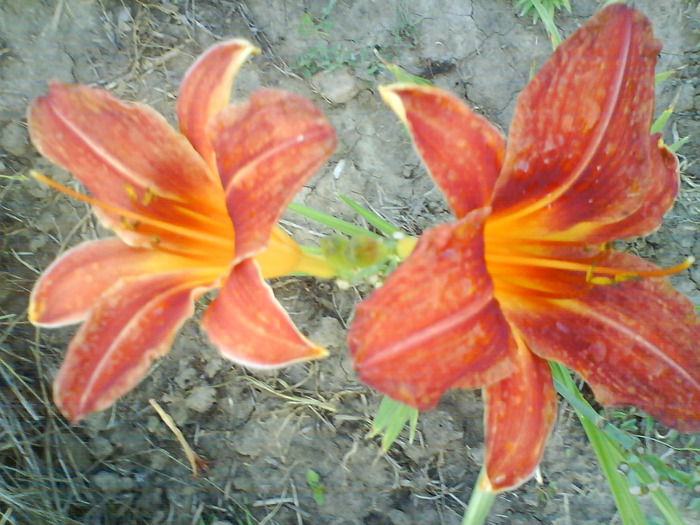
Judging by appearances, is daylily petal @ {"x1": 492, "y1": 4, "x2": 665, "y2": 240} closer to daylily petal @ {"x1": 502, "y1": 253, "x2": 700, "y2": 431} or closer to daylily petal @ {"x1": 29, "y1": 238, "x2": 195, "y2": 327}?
daylily petal @ {"x1": 502, "y1": 253, "x2": 700, "y2": 431}

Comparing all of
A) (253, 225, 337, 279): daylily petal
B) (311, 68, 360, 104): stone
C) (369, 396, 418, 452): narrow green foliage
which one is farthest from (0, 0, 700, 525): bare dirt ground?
(253, 225, 337, 279): daylily petal

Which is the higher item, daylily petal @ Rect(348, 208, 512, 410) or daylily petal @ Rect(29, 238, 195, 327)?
daylily petal @ Rect(348, 208, 512, 410)

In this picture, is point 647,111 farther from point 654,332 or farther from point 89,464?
point 89,464

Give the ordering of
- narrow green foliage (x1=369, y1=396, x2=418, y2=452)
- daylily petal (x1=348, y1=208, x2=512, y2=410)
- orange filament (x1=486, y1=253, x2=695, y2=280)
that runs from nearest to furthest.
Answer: daylily petal (x1=348, y1=208, x2=512, y2=410) → orange filament (x1=486, y1=253, x2=695, y2=280) → narrow green foliage (x1=369, y1=396, x2=418, y2=452)

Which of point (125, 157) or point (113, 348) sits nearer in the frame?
point (113, 348)

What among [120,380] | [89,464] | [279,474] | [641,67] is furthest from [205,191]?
[89,464]

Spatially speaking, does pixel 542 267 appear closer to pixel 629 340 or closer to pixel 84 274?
pixel 629 340

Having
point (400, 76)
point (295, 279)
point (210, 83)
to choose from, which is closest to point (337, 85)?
point (400, 76)
